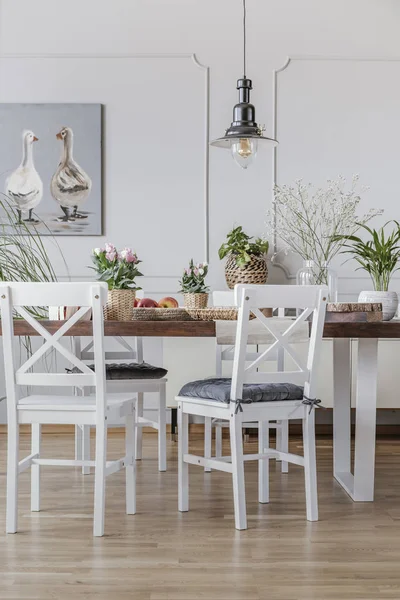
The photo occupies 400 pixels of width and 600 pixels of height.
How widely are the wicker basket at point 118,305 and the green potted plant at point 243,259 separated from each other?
1.84m

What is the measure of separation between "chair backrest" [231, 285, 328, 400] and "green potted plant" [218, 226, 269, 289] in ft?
6.43

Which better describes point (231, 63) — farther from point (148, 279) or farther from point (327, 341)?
point (327, 341)

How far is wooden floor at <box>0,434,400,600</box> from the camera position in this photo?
2.04m

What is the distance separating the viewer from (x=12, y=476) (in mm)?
2502

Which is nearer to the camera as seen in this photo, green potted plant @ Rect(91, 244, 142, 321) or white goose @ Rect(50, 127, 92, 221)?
green potted plant @ Rect(91, 244, 142, 321)

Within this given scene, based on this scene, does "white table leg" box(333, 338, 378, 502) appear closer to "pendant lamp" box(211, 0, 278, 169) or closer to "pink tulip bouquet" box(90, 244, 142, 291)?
"pink tulip bouquet" box(90, 244, 142, 291)

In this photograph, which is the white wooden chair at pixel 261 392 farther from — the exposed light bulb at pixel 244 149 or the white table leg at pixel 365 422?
the exposed light bulb at pixel 244 149

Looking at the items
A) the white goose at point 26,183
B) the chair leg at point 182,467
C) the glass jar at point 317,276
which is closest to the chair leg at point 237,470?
the chair leg at point 182,467

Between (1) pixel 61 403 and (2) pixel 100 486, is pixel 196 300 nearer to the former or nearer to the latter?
(1) pixel 61 403

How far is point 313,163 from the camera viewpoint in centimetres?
486

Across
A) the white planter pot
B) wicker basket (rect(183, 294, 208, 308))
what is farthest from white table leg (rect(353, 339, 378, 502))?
wicker basket (rect(183, 294, 208, 308))

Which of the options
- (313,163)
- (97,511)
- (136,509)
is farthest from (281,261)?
(97,511)

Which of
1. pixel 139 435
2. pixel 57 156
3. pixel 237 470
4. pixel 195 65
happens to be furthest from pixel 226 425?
pixel 195 65

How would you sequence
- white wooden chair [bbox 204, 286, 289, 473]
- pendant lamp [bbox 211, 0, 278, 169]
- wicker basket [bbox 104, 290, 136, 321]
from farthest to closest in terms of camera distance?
pendant lamp [bbox 211, 0, 278, 169], white wooden chair [bbox 204, 286, 289, 473], wicker basket [bbox 104, 290, 136, 321]
